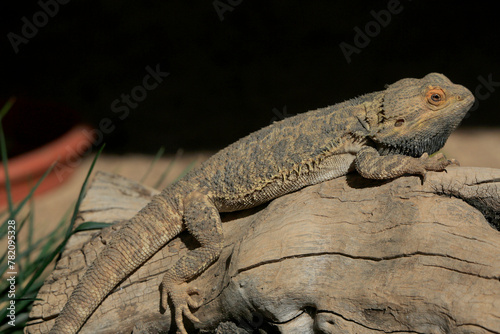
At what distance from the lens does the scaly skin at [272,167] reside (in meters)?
3.53

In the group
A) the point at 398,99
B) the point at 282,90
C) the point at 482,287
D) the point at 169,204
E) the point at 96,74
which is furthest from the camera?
the point at 96,74

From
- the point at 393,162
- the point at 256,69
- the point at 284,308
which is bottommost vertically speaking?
the point at 284,308

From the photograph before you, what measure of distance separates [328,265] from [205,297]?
100 centimetres

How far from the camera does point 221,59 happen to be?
9242mm

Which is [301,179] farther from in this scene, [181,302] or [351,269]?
[181,302]

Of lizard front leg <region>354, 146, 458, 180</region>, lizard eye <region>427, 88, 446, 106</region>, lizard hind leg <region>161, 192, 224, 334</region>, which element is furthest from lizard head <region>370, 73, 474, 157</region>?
lizard hind leg <region>161, 192, 224, 334</region>

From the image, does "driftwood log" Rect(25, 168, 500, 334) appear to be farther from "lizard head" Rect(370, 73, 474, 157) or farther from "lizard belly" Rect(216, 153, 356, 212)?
"lizard head" Rect(370, 73, 474, 157)

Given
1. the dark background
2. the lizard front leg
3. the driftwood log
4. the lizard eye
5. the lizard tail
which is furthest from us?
the dark background

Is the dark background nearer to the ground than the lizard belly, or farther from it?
farther from it

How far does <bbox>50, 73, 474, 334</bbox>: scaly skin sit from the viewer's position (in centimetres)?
353

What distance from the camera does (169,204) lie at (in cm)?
395

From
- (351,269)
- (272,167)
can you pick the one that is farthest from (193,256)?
(351,269)

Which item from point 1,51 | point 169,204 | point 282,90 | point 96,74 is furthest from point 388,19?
point 1,51

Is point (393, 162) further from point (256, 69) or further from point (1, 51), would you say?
point (1, 51)
